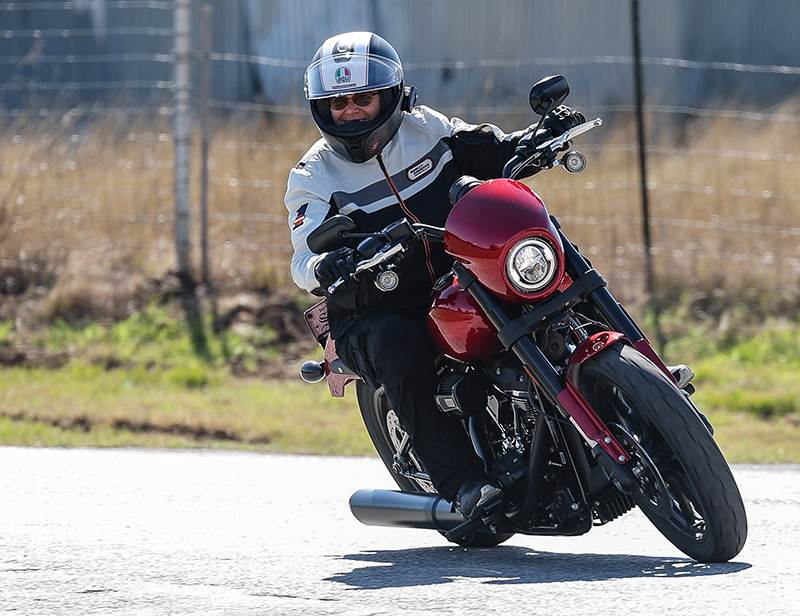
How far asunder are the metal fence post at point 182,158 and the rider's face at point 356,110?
5662mm

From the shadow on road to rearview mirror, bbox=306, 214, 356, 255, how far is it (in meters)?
1.04

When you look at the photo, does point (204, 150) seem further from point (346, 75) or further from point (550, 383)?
point (550, 383)

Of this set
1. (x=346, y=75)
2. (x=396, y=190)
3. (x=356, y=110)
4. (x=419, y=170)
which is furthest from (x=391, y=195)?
(x=346, y=75)

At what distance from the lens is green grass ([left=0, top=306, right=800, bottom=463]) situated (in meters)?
7.12

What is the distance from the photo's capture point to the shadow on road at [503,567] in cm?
371

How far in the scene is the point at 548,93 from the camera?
424 centimetres

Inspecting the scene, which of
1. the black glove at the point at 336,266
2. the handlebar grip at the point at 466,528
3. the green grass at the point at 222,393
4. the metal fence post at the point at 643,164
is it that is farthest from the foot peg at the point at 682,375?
the metal fence post at the point at 643,164

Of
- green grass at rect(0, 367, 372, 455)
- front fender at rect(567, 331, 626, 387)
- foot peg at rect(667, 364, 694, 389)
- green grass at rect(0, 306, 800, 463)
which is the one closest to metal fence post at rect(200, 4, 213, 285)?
green grass at rect(0, 306, 800, 463)

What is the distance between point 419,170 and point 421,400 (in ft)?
2.94

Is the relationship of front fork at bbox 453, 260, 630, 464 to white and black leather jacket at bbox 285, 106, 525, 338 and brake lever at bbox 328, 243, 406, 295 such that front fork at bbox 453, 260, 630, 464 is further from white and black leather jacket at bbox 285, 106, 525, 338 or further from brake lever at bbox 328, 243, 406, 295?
white and black leather jacket at bbox 285, 106, 525, 338

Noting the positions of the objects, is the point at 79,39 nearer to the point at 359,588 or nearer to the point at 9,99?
the point at 9,99

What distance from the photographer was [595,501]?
391 cm

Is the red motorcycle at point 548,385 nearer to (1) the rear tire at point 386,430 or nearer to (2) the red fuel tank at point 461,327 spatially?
(2) the red fuel tank at point 461,327

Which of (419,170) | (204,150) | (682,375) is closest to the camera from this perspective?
(682,375)
